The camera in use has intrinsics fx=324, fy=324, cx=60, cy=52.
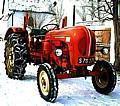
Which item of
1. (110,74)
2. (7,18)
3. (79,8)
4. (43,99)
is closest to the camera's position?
(43,99)

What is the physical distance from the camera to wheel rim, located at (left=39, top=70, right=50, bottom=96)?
6.73 metres

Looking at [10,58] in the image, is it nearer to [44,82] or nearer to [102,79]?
[44,82]

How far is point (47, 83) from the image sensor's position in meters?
6.71

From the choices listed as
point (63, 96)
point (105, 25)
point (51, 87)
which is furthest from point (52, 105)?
point (105, 25)

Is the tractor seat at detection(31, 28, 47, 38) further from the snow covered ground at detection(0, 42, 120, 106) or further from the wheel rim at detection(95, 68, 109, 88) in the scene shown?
the wheel rim at detection(95, 68, 109, 88)

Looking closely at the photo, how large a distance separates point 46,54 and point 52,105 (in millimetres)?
1805

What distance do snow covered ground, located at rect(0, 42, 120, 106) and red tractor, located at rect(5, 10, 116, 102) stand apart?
8.7 inches

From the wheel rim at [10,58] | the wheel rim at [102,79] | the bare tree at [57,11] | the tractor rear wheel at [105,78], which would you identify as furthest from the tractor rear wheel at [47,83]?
the bare tree at [57,11]

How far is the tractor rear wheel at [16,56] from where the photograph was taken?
29.0ft

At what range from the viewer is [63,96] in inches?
283

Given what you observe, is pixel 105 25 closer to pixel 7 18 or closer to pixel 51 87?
pixel 51 87

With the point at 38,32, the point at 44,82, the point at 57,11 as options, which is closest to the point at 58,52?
the point at 44,82

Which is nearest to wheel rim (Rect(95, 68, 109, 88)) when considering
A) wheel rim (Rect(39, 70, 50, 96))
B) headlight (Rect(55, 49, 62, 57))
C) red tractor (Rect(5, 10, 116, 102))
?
red tractor (Rect(5, 10, 116, 102))

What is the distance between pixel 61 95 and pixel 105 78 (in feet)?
3.70
